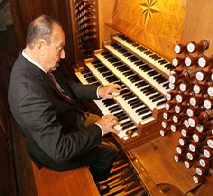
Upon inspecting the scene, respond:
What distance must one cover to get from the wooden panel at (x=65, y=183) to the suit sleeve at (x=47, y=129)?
0.34 meters

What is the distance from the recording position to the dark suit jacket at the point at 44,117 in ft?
4.63

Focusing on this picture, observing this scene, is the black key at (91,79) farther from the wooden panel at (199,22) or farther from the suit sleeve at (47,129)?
the wooden panel at (199,22)

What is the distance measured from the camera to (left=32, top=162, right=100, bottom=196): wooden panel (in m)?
1.67

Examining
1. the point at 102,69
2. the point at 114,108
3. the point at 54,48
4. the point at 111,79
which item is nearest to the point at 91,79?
the point at 102,69

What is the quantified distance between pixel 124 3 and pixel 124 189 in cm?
236

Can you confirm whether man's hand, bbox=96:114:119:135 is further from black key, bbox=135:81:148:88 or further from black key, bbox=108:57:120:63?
black key, bbox=108:57:120:63

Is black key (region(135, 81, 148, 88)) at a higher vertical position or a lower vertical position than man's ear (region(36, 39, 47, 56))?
lower

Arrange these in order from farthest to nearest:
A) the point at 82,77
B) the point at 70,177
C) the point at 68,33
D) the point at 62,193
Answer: the point at 68,33 → the point at 82,77 → the point at 70,177 → the point at 62,193

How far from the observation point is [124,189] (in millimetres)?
2262

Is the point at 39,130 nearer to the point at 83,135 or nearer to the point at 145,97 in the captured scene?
the point at 83,135

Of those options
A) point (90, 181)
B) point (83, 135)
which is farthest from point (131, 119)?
point (90, 181)

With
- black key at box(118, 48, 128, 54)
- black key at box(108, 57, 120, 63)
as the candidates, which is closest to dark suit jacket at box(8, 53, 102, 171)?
black key at box(108, 57, 120, 63)

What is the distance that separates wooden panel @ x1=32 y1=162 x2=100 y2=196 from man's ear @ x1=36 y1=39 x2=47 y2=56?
111cm

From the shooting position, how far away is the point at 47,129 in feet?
4.75
